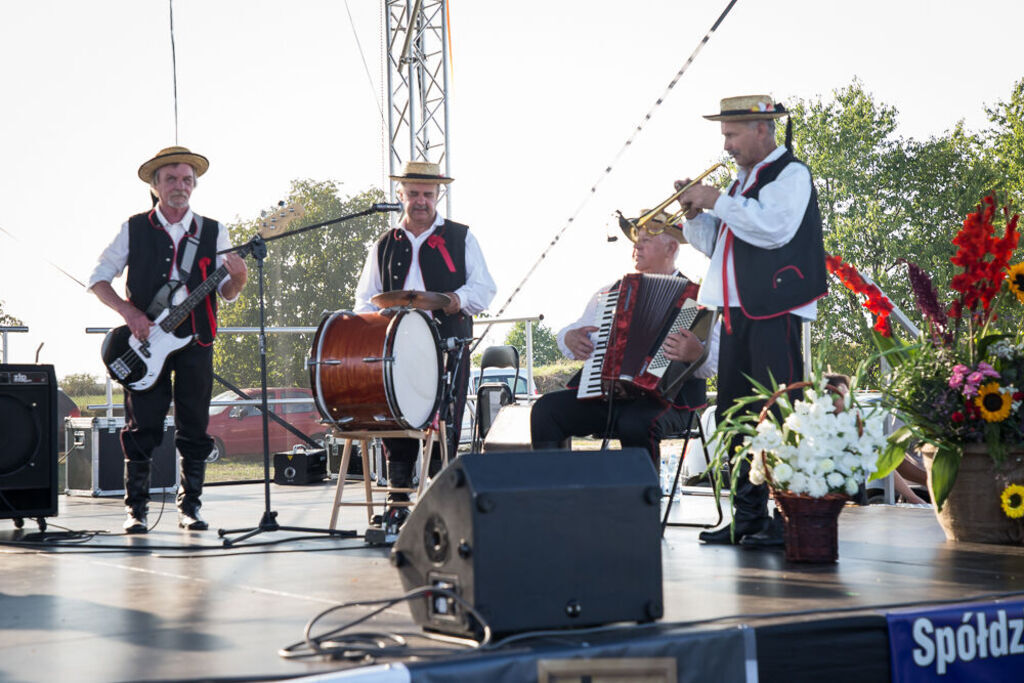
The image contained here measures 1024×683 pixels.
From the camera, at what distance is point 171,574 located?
3.16m

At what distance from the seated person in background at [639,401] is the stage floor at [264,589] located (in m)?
0.42

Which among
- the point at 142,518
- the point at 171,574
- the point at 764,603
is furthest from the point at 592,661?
the point at 142,518

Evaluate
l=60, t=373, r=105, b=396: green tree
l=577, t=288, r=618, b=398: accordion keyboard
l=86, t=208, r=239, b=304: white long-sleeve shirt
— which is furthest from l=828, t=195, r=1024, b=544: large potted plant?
l=60, t=373, r=105, b=396: green tree

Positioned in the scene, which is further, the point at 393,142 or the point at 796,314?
the point at 393,142

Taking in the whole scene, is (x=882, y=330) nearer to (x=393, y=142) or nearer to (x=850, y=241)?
(x=393, y=142)

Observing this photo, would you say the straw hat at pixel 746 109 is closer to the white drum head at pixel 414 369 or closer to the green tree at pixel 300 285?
the white drum head at pixel 414 369

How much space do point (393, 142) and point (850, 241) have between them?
23.6 metres

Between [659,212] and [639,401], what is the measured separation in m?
0.73

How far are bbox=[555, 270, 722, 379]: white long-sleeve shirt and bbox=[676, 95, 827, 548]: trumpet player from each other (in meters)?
0.33

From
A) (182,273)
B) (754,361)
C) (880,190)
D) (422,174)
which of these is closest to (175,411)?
(182,273)

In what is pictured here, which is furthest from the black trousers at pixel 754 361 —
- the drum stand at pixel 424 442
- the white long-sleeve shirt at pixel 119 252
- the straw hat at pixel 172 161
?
the straw hat at pixel 172 161

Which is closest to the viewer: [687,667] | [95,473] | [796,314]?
[687,667]

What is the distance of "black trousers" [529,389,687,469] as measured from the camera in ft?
13.4

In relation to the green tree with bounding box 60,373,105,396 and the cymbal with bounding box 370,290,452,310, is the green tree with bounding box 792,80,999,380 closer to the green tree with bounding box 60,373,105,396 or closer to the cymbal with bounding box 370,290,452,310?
the green tree with bounding box 60,373,105,396
